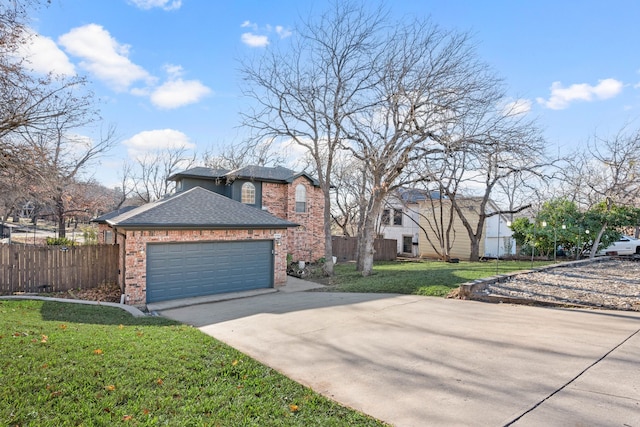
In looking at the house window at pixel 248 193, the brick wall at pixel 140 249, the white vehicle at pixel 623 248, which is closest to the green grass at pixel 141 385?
the brick wall at pixel 140 249

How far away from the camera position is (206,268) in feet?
38.4

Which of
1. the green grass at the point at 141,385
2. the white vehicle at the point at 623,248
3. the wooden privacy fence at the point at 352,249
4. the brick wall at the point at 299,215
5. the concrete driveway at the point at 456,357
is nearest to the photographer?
the green grass at the point at 141,385

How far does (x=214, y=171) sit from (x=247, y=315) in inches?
467

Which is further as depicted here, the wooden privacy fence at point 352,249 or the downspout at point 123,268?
the wooden privacy fence at point 352,249

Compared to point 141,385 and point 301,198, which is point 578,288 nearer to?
point 141,385

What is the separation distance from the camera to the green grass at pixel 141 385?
3450 millimetres

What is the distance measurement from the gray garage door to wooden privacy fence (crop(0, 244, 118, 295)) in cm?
235

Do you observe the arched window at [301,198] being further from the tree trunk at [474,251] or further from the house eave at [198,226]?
the tree trunk at [474,251]

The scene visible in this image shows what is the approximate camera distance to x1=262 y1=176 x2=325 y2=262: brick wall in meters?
18.9

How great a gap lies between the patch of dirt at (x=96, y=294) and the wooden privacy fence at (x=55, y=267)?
0.20 meters

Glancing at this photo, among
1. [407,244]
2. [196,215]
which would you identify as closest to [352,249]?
[407,244]

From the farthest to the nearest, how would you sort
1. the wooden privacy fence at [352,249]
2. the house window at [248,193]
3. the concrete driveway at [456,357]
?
the wooden privacy fence at [352,249], the house window at [248,193], the concrete driveway at [456,357]

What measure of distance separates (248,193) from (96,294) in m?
8.83

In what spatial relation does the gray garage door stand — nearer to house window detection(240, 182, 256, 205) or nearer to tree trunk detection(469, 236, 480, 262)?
house window detection(240, 182, 256, 205)
